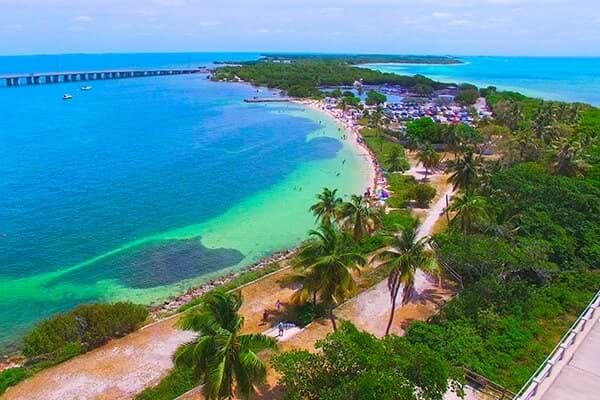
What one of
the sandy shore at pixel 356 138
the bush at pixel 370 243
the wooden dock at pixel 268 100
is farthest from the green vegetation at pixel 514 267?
the wooden dock at pixel 268 100

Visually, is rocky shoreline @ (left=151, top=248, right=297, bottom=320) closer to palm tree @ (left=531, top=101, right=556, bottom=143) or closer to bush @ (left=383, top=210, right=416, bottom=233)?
bush @ (left=383, top=210, right=416, bottom=233)

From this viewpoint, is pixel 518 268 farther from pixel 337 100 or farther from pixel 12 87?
pixel 12 87

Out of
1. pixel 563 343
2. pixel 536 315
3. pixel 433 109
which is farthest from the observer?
pixel 433 109

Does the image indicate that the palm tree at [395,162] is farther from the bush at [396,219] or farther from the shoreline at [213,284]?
the bush at [396,219]

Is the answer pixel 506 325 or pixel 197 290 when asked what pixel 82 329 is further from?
pixel 506 325

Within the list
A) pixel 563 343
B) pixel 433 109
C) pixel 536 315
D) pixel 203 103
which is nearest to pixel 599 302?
pixel 536 315

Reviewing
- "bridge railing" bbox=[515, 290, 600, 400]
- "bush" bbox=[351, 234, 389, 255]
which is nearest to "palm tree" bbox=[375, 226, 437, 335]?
"bridge railing" bbox=[515, 290, 600, 400]

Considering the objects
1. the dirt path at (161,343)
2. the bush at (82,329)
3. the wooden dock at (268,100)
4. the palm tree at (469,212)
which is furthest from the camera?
the wooden dock at (268,100)
